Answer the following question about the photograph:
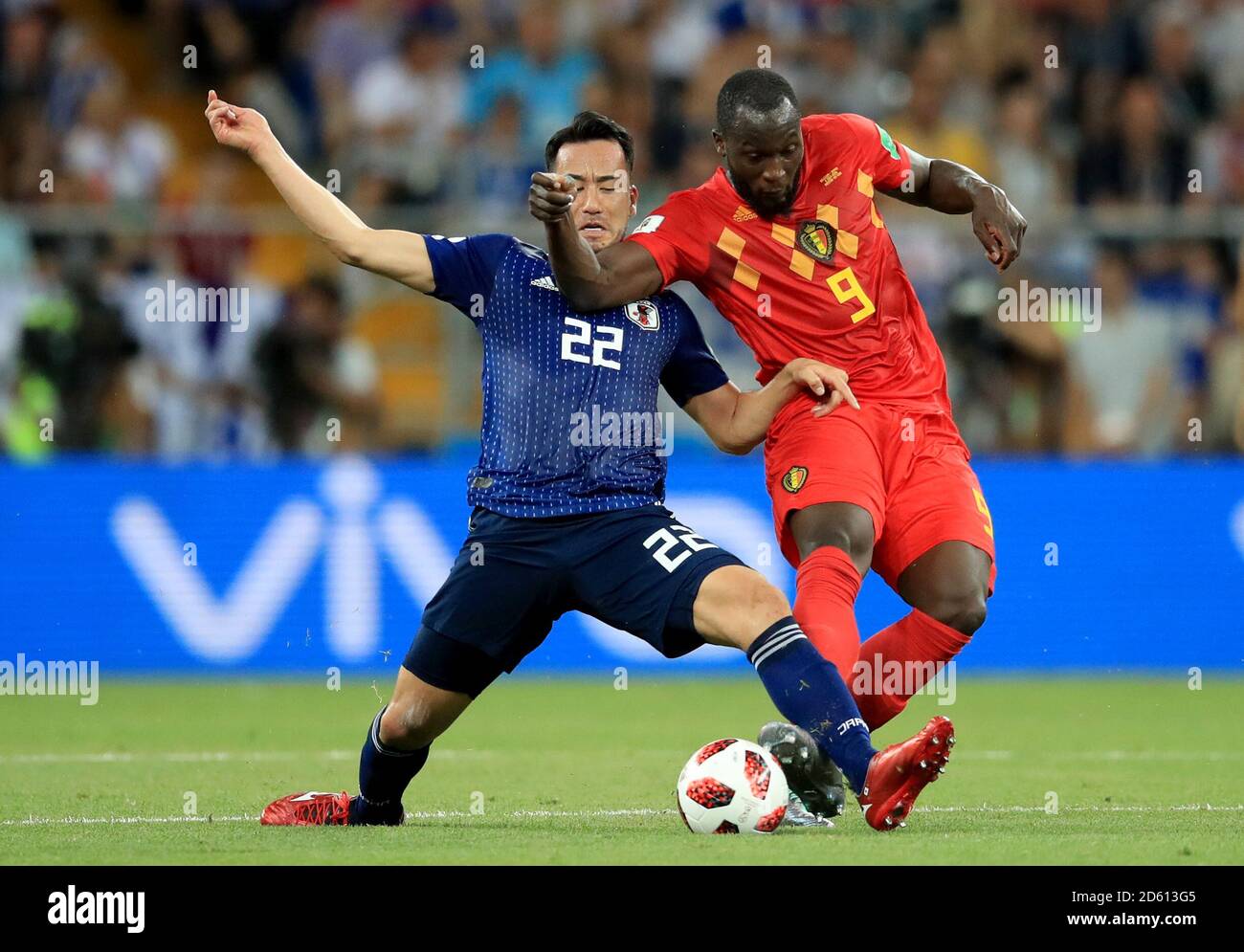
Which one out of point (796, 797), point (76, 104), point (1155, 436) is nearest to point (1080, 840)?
point (796, 797)

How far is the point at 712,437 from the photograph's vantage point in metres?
6.75

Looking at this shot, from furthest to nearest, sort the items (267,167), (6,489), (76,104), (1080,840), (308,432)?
(76,104), (308,432), (6,489), (267,167), (1080,840)

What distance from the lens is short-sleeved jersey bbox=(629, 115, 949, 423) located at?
6.80 metres

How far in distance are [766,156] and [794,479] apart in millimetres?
1075

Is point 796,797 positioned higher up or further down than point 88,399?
further down

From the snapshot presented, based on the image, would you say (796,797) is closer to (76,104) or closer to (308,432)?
(308,432)

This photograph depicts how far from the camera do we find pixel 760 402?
6562 mm

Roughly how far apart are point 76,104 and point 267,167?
9.16 meters

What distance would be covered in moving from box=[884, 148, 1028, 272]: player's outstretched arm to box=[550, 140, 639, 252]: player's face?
3.59 feet

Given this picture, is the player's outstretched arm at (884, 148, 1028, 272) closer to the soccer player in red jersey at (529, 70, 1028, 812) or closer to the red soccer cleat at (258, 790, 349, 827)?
the soccer player in red jersey at (529, 70, 1028, 812)

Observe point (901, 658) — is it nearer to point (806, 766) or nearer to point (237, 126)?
point (806, 766)

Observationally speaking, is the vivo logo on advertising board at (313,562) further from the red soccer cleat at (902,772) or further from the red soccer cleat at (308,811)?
the red soccer cleat at (902,772)

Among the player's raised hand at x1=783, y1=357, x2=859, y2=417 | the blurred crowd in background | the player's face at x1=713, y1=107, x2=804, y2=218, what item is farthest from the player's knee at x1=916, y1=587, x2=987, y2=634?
the blurred crowd in background

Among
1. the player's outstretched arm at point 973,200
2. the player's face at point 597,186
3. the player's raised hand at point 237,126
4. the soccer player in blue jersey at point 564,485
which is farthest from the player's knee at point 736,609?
the player's raised hand at point 237,126
